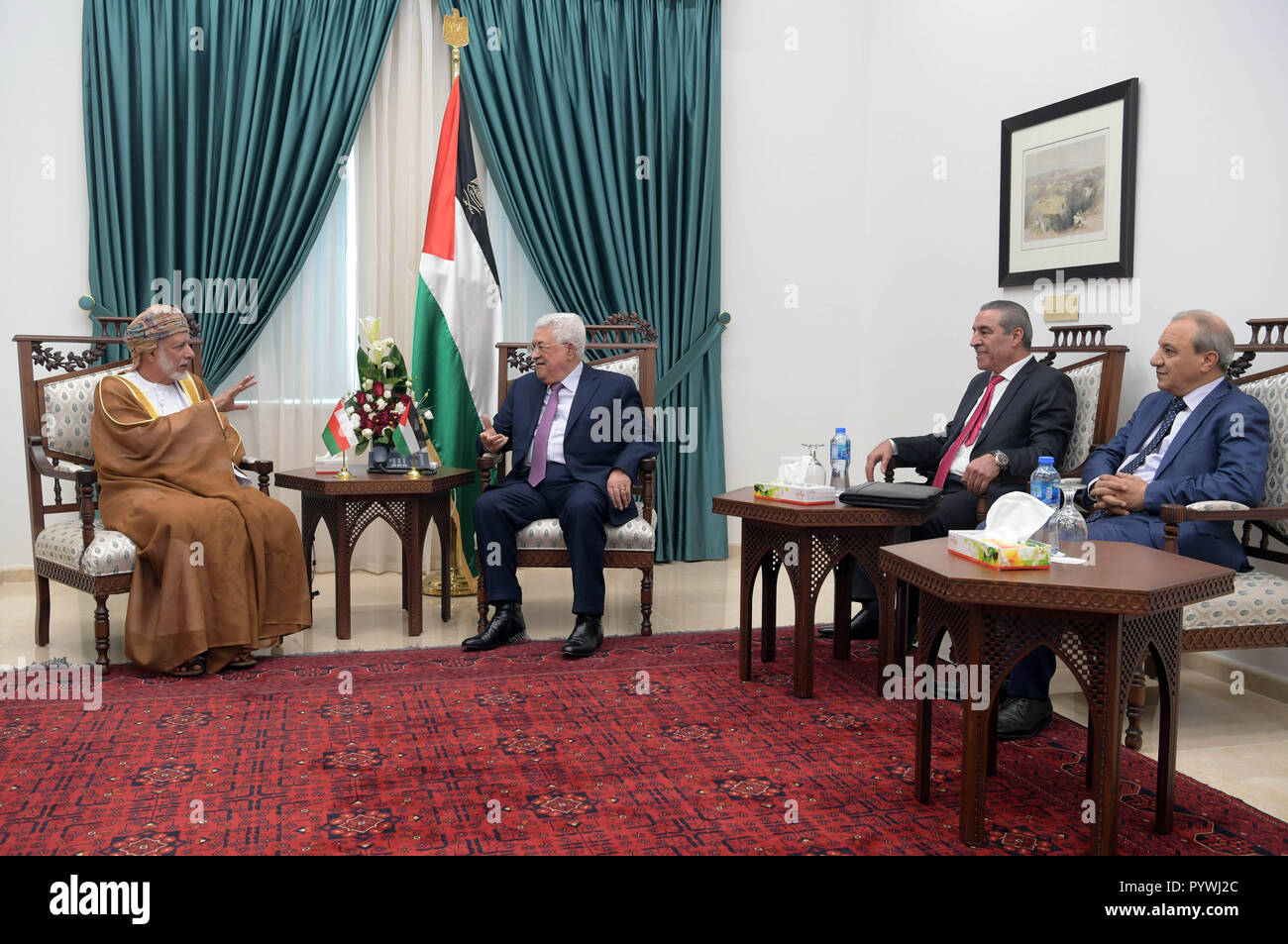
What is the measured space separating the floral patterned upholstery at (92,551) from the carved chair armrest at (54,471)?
7.9 inches

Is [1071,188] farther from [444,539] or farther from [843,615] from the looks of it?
[444,539]

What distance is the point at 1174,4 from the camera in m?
4.24

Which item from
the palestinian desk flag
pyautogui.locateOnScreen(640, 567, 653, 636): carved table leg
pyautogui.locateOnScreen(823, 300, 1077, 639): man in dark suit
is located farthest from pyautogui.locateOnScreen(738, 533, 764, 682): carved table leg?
the palestinian desk flag

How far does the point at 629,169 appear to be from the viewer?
6180mm

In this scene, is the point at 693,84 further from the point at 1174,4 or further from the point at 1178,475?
the point at 1178,475

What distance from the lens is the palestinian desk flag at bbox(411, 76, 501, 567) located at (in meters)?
5.42

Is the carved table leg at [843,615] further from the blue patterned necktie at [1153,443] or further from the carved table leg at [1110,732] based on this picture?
the carved table leg at [1110,732]

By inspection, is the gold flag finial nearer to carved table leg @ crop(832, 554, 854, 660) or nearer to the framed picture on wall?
the framed picture on wall

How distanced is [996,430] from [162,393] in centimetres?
328

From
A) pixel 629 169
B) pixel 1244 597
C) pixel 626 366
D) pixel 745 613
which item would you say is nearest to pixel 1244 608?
pixel 1244 597

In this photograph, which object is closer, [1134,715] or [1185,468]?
[1134,715]

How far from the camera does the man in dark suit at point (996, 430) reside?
4.23m

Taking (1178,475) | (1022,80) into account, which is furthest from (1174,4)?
(1178,475)

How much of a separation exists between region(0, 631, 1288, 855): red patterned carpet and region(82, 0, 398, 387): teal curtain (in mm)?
2320
